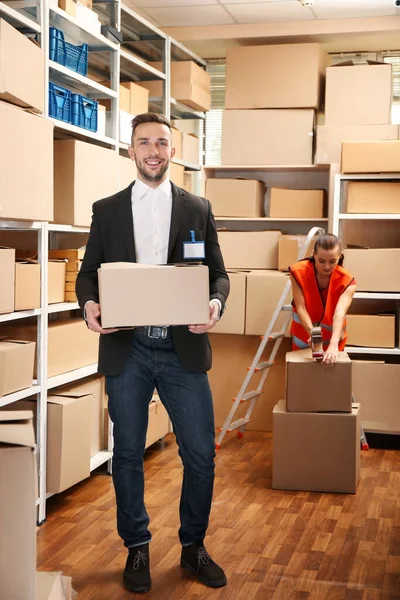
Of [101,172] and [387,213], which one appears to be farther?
[387,213]

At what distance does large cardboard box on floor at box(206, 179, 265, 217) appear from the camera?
18.3 feet

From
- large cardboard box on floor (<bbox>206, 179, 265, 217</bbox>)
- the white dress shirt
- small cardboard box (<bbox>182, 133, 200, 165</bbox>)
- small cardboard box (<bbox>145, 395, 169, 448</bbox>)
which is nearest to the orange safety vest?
small cardboard box (<bbox>145, 395, 169, 448</bbox>)

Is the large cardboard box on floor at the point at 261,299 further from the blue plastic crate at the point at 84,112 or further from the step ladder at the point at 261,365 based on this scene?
the blue plastic crate at the point at 84,112

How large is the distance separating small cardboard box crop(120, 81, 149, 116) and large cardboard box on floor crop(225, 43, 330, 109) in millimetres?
992

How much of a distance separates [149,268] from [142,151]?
1.47ft

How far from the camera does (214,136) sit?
6445 millimetres

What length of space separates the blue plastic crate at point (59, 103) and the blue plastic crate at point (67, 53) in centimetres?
12

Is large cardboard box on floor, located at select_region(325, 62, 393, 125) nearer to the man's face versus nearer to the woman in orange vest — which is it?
the woman in orange vest

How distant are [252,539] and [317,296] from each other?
1.62 m

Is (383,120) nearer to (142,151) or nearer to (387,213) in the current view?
(387,213)

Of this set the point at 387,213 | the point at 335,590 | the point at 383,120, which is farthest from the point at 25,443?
the point at 383,120

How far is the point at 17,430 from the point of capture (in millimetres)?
1376

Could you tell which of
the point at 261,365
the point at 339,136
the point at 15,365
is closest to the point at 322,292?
the point at 261,365

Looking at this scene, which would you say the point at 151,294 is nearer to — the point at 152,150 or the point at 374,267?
the point at 152,150
